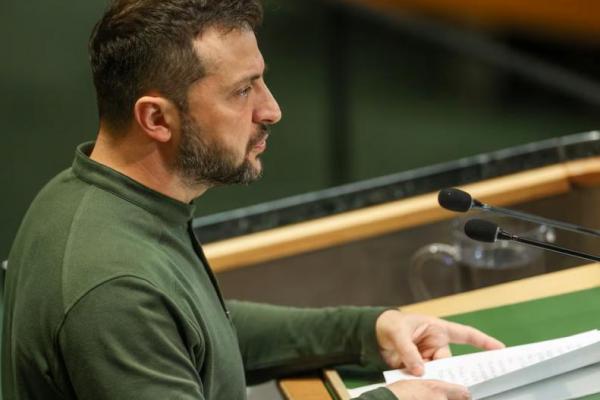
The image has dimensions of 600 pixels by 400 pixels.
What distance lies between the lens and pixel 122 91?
4.44 feet

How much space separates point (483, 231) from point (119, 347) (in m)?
0.51

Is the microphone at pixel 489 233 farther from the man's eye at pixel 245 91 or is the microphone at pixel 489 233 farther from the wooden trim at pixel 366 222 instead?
the wooden trim at pixel 366 222

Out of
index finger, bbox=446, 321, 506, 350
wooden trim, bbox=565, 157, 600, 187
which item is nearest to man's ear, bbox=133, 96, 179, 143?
index finger, bbox=446, 321, 506, 350

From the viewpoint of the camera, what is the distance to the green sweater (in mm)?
1224

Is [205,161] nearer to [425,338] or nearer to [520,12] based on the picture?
[425,338]

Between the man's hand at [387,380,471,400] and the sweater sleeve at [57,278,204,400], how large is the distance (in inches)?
11.8

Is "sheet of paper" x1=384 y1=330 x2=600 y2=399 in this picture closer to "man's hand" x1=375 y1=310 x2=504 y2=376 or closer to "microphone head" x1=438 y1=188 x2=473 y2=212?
"man's hand" x1=375 y1=310 x2=504 y2=376

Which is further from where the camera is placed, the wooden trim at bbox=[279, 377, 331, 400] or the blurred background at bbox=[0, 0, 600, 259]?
the blurred background at bbox=[0, 0, 600, 259]

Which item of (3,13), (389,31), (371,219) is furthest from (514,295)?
(389,31)

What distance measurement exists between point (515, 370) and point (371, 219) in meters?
0.78

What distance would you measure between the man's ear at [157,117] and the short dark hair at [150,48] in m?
0.01

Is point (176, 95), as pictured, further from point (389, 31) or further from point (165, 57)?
point (389, 31)

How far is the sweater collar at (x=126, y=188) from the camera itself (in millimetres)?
1354

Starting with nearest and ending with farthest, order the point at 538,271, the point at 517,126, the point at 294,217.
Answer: the point at 538,271, the point at 294,217, the point at 517,126
